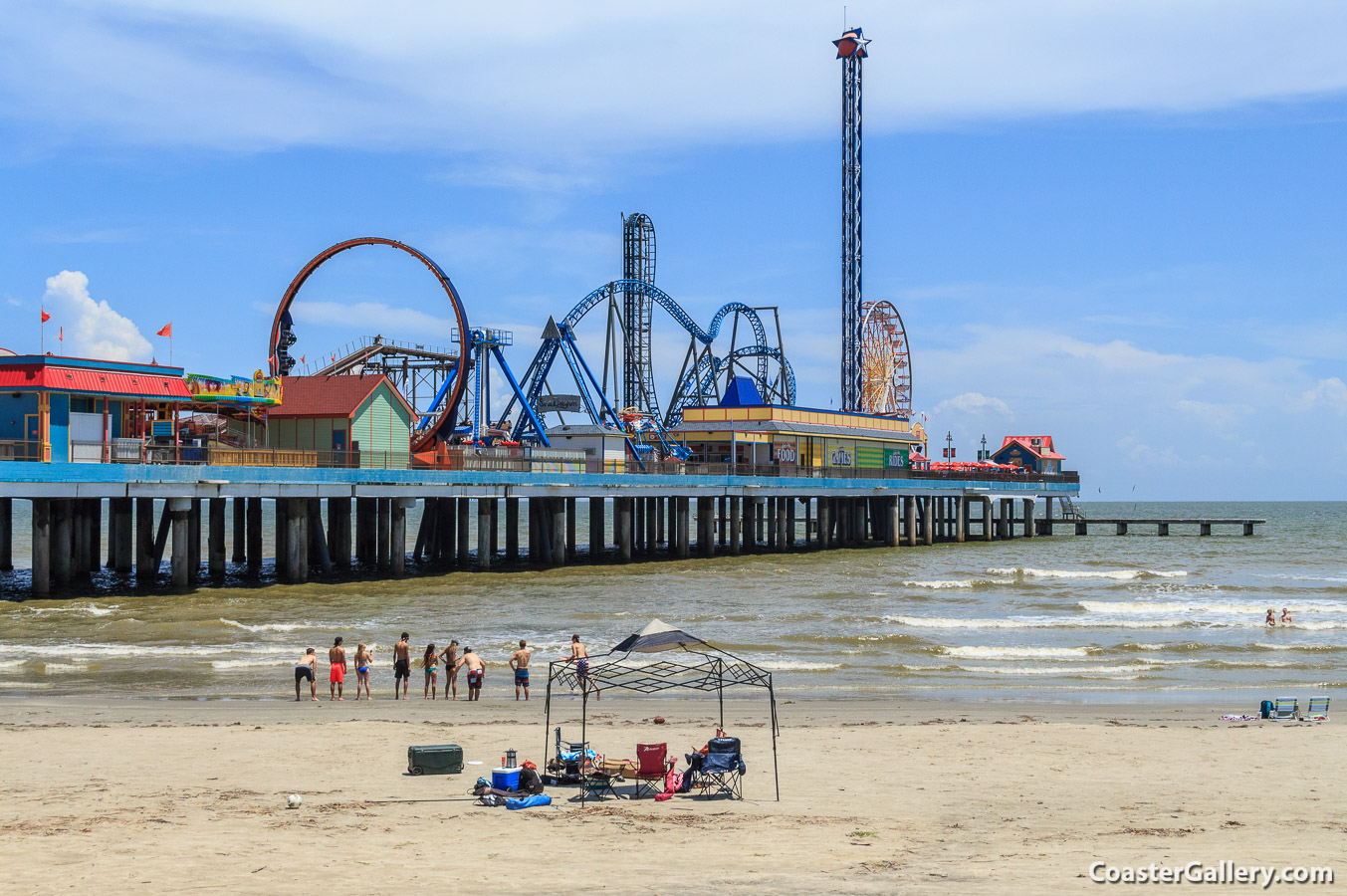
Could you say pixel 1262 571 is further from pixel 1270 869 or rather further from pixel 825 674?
pixel 1270 869

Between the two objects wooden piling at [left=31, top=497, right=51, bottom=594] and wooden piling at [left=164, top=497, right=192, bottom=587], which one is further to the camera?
wooden piling at [left=164, top=497, right=192, bottom=587]

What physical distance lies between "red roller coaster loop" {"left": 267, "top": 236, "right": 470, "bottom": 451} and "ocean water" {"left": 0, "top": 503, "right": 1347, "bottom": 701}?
22.4 ft

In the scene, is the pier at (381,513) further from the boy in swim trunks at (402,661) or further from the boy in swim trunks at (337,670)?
the boy in swim trunks at (402,661)

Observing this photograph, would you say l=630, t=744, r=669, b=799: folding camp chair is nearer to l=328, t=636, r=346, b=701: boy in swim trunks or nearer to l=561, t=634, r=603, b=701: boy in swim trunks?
l=561, t=634, r=603, b=701: boy in swim trunks

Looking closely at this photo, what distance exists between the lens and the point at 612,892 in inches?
377

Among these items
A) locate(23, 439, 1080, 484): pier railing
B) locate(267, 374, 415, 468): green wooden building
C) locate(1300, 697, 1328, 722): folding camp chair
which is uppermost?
locate(267, 374, 415, 468): green wooden building

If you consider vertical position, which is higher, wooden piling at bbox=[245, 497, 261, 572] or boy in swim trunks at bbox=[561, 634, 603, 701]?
wooden piling at bbox=[245, 497, 261, 572]

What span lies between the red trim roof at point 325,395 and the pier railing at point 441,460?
245 centimetres

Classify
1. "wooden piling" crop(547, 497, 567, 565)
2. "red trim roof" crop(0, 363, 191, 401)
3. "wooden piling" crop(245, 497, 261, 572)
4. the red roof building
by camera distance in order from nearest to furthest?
"red trim roof" crop(0, 363, 191, 401)
"wooden piling" crop(245, 497, 261, 572)
"wooden piling" crop(547, 497, 567, 565)
the red roof building

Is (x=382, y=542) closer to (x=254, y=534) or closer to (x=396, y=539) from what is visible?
(x=396, y=539)

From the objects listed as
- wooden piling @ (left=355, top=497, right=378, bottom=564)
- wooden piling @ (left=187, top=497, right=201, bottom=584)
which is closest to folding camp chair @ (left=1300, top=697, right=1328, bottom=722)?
wooden piling @ (left=187, top=497, right=201, bottom=584)

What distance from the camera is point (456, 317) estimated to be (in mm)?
48312

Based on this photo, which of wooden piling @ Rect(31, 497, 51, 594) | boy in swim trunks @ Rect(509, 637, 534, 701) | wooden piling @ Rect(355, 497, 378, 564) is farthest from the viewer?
wooden piling @ Rect(355, 497, 378, 564)

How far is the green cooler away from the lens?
14445 mm
